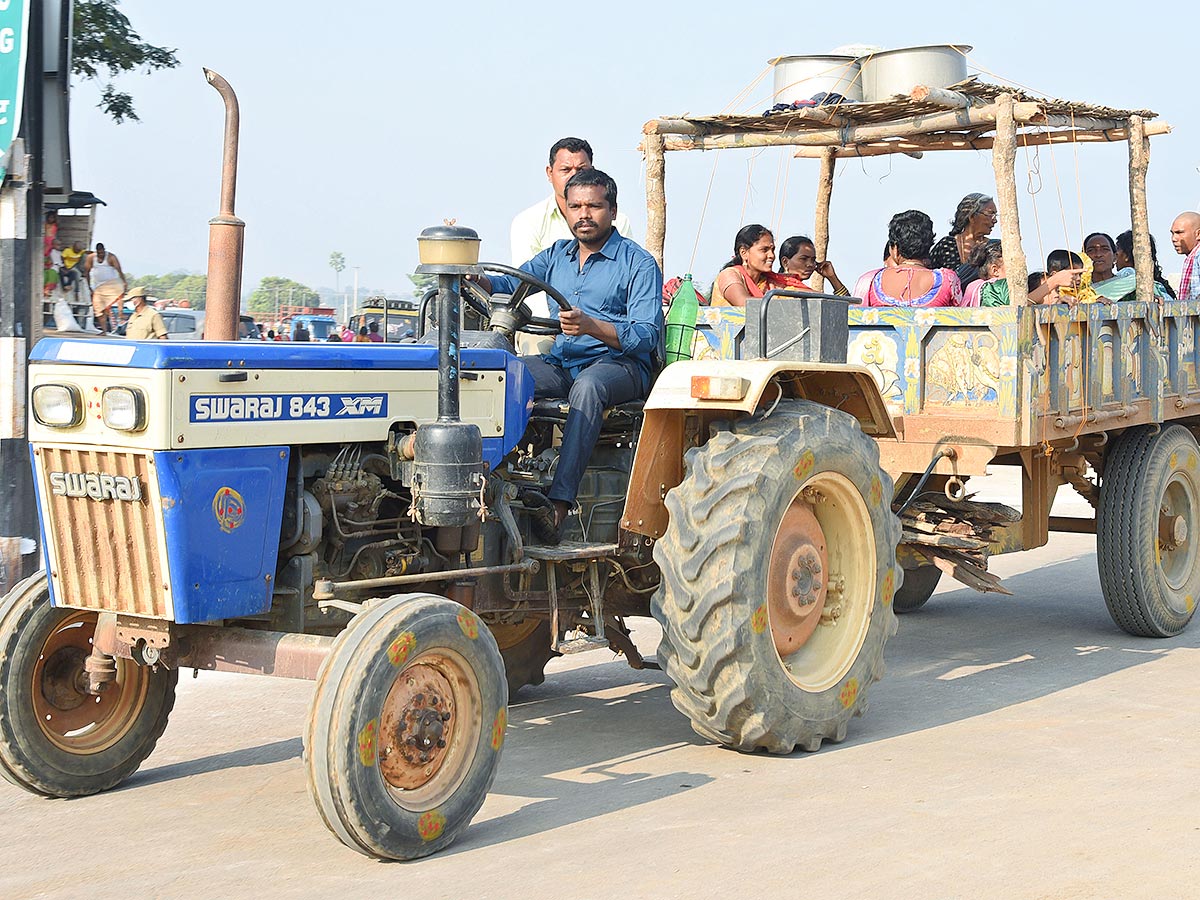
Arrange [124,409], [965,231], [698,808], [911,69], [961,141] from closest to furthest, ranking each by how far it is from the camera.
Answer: [124,409] → [698,808] → [911,69] → [961,141] → [965,231]

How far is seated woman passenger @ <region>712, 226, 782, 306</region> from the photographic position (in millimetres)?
7938

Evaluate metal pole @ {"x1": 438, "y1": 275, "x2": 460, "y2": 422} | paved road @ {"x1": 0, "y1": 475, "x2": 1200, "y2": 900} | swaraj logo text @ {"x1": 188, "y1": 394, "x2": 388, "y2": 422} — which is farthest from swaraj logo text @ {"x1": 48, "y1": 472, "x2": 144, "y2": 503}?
paved road @ {"x1": 0, "y1": 475, "x2": 1200, "y2": 900}

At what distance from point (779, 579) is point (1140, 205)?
4.26 m

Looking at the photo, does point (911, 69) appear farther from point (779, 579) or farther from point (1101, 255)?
point (779, 579)

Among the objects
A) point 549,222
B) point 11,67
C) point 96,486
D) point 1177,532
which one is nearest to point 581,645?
point 96,486

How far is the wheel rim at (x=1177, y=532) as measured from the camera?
26.9 feet

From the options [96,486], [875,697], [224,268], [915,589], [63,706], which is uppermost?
[224,268]

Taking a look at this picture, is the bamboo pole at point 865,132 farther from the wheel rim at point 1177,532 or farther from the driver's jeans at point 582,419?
the driver's jeans at point 582,419

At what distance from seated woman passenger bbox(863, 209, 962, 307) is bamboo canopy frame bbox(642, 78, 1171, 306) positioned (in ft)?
1.73

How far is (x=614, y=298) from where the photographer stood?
5898 mm

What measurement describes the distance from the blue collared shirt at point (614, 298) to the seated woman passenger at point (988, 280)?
233 centimetres

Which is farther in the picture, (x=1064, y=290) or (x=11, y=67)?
(x=1064, y=290)

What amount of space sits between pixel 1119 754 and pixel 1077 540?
7308mm

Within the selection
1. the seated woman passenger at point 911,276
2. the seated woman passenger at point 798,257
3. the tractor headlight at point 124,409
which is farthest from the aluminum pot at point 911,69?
the tractor headlight at point 124,409
